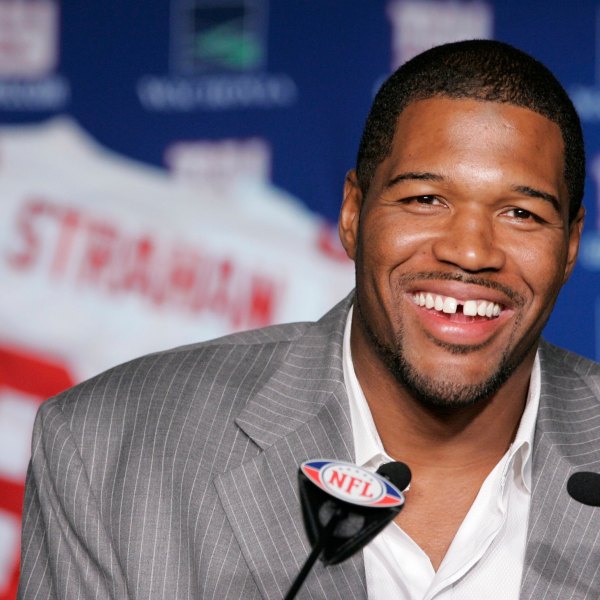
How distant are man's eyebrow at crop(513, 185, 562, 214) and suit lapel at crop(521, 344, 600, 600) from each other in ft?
1.05

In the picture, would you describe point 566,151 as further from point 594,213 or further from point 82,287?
point 82,287

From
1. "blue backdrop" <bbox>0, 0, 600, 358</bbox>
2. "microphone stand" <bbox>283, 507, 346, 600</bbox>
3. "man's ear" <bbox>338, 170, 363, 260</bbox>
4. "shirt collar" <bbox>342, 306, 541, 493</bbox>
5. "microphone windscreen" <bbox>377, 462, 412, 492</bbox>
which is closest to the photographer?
"microphone stand" <bbox>283, 507, 346, 600</bbox>

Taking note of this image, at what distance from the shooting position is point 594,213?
265 centimetres

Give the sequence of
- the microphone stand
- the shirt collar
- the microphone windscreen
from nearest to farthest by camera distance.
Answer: the microphone stand
the microphone windscreen
the shirt collar

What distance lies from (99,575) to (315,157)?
140cm

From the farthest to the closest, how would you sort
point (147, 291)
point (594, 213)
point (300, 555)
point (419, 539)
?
point (147, 291) → point (594, 213) → point (419, 539) → point (300, 555)

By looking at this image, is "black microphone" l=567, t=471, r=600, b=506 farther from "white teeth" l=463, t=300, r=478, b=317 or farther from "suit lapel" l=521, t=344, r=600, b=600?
"white teeth" l=463, t=300, r=478, b=317

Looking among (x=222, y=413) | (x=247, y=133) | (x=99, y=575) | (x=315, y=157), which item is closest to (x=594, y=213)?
(x=315, y=157)

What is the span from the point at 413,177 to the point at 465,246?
140mm

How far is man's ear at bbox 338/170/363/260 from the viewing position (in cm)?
184

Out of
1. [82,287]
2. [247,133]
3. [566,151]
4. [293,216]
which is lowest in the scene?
[82,287]

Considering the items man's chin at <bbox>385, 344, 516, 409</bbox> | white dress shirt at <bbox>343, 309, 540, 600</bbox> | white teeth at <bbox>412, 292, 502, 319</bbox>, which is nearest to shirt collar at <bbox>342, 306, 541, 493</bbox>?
white dress shirt at <bbox>343, 309, 540, 600</bbox>

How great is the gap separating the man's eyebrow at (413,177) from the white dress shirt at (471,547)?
0.33m

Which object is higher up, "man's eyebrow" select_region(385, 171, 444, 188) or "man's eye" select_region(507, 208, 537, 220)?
"man's eyebrow" select_region(385, 171, 444, 188)
